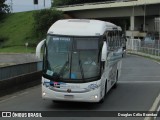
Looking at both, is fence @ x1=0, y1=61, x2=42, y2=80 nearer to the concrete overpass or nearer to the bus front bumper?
the bus front bumper

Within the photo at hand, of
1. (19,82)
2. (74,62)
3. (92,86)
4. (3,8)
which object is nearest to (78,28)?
(74,62)

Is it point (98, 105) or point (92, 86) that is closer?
point (92, 86)

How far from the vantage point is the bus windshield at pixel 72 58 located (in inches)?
630

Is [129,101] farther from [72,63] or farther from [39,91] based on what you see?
[39,91]

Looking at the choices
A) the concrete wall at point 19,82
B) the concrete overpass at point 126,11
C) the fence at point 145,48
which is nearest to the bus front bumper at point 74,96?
the concrete wall at point 19,82

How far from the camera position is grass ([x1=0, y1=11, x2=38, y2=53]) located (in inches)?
3708

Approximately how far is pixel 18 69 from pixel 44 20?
73.4 metres

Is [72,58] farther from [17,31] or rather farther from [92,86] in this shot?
[17,31]

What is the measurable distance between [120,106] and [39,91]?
6.02 meters

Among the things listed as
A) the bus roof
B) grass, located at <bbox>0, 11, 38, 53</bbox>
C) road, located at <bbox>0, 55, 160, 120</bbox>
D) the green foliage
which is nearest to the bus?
the bus roof

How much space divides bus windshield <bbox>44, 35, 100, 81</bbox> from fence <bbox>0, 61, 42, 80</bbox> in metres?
4.81

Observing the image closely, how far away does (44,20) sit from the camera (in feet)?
315

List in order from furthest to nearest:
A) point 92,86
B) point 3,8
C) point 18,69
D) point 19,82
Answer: point 3,8
point 18,69
point 19,82
point 92,86

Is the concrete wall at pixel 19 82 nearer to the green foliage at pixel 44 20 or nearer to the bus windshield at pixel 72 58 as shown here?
the bus windshield at pixel 72 58
